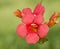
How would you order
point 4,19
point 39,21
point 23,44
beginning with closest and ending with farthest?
point 39,21 < point 23,44 < point 4,19

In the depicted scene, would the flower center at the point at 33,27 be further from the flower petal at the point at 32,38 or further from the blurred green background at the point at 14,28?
the blurred green background at the point at 14,28

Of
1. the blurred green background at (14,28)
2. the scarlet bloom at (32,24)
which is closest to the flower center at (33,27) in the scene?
the scarlet bloom at (32,24)

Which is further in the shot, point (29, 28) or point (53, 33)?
point (53, 33)

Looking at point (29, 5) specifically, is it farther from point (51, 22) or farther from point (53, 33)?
point (51, 22)

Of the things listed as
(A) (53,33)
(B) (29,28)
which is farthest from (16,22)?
(B) (29,28)

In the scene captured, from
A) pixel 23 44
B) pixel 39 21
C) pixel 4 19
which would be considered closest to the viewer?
pixel 39 21

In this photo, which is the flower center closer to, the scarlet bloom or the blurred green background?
the scarlet bloom

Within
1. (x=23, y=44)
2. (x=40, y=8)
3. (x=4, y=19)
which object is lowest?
(x=23, y=44)
